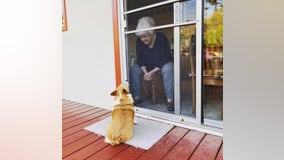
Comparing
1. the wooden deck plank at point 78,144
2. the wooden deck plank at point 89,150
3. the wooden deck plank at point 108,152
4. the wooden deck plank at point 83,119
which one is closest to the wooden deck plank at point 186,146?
the wooden deck plank at point 108,152

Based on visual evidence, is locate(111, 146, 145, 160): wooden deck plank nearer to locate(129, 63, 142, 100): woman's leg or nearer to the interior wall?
locate(129, 63, 142, 100): woman's leg

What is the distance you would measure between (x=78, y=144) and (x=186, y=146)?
918mm

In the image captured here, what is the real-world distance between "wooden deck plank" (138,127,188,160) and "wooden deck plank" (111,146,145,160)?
47mm

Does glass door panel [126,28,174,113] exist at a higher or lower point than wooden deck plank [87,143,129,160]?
higher

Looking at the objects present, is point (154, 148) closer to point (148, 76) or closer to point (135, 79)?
point (148, 76)

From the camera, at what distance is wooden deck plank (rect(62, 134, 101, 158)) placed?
1.53m

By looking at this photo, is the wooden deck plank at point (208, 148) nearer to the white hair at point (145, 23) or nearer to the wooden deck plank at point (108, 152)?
the wooden deck plank at point (108, 152)

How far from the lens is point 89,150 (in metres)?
1.56

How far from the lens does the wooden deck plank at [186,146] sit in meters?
1.41

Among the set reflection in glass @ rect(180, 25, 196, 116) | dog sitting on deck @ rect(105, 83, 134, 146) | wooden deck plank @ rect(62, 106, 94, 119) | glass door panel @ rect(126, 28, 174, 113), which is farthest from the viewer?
wooden deck plank @ rect(62, 106, 94, 119)

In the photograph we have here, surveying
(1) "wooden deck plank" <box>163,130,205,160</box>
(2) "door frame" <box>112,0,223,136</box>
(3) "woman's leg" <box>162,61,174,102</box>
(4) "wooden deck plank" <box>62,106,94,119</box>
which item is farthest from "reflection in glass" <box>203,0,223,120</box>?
(4) "wooden deck plank" <box>62,106,94,119</box>

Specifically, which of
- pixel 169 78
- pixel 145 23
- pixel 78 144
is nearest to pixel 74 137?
pixel 78 144
